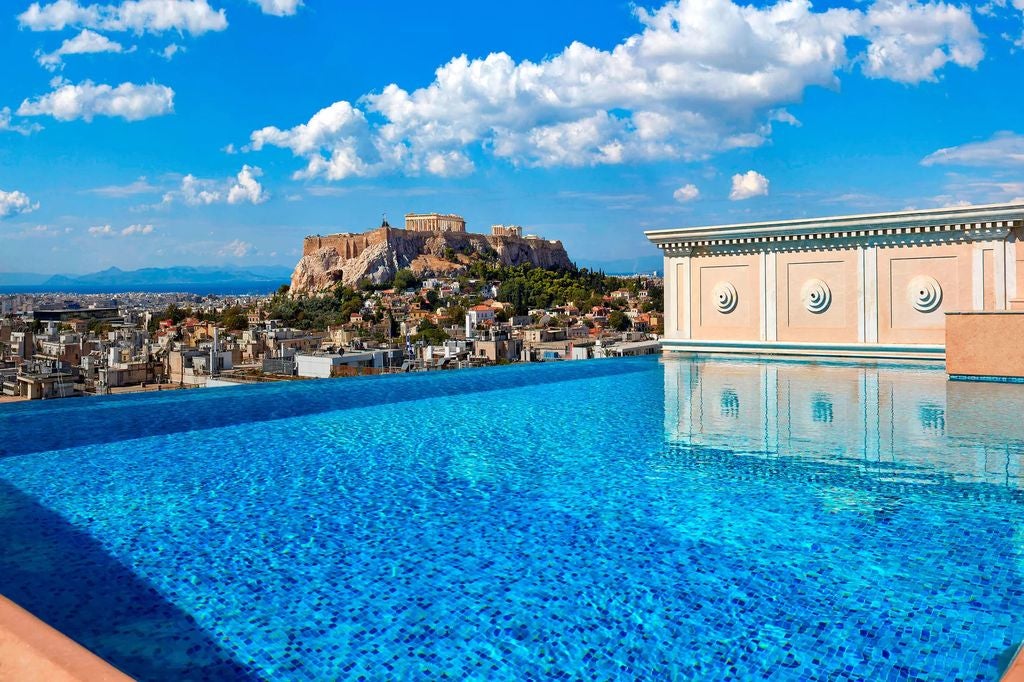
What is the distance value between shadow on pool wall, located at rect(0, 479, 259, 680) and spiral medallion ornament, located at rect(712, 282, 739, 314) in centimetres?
865

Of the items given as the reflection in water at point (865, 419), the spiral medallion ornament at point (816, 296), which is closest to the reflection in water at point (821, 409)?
the reflection in water at point (865, 419)

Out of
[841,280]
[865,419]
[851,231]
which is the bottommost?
[865,419]

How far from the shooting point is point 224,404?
7043 millimetres

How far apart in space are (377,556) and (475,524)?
0.54m

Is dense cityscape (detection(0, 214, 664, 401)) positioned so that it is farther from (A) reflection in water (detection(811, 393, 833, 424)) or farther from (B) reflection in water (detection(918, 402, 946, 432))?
(B) reflection in water (detection(918, 402, 946, 432))

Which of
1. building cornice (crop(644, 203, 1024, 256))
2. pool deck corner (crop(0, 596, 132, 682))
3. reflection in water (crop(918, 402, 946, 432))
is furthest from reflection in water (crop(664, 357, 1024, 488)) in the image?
pool deck corner (crop(0, 596, 132, 682))

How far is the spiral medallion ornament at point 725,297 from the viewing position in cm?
1030

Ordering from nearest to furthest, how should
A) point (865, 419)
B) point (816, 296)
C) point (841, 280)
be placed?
point (865, 419)
point (841, 280)
point (816, 296)

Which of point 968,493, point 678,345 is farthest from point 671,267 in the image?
point 968,493

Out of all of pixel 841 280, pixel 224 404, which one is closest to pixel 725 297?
pixel 841 280

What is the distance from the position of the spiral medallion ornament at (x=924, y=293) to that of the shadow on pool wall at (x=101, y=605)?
8.82m

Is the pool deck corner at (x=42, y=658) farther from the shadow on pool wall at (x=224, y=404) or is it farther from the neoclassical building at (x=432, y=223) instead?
the neoclassical building at (x=432, y=223)

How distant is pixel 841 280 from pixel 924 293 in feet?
3.14

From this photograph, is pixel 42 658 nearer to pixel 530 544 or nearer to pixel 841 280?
pixel 530 544
